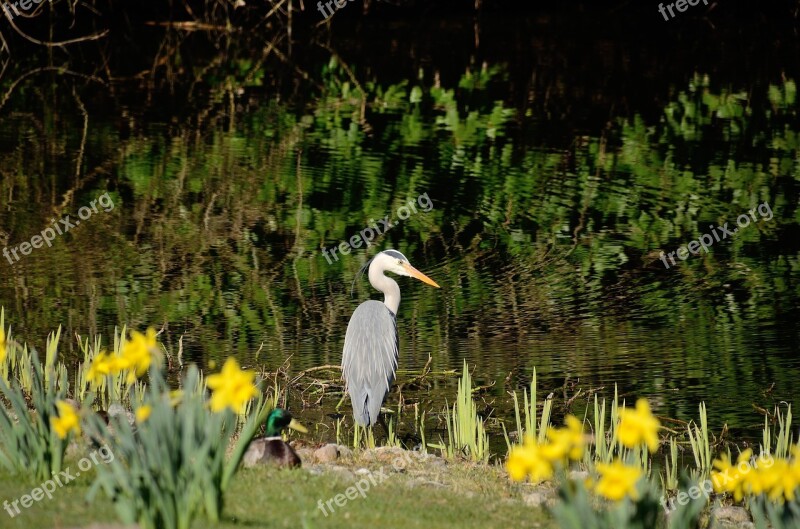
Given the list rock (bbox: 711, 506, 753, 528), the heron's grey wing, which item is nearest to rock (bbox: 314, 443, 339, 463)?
the heron's grey wing

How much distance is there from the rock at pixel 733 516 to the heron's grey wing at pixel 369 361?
2.34m

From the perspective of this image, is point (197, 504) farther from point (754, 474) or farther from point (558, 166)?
point (558, 166)

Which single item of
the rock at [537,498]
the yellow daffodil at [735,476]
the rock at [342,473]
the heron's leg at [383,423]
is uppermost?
the yellow daffodil at [735,476]

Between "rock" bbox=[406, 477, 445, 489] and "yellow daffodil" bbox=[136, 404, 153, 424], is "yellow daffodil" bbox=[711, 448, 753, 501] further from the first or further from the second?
"yellow daffodil" bbox=[136, 404, 153, 424]

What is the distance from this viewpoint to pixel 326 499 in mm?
5188

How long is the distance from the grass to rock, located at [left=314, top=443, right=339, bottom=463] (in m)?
0.46

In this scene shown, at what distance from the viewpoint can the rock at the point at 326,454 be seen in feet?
21.0

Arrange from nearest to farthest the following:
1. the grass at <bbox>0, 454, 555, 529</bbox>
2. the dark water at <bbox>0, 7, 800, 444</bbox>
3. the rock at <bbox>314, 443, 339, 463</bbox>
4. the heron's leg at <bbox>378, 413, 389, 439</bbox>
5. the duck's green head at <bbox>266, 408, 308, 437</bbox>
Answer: the grass at <bbox>0, 454, 555, 529</bbox> → the duck's green head at <bbox>266, 408, 308, 437</bbox> → the rock at <bbox>314, 443, 339, 463</bbox> → the heron's leg at <bbox>378, 413, 389, 439</bbox> → the dark water at <bbox>0, 7, 800, 444</bbox>

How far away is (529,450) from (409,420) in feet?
14.8

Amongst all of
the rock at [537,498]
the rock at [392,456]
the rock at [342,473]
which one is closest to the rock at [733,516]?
the rock at [537,498]

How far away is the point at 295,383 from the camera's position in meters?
8.41

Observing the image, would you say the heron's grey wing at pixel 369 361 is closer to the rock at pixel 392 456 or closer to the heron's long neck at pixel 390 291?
the heron's long neck at pixel 390 291

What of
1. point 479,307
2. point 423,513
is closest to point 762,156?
point 479,307

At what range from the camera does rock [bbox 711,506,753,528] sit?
6062mm
